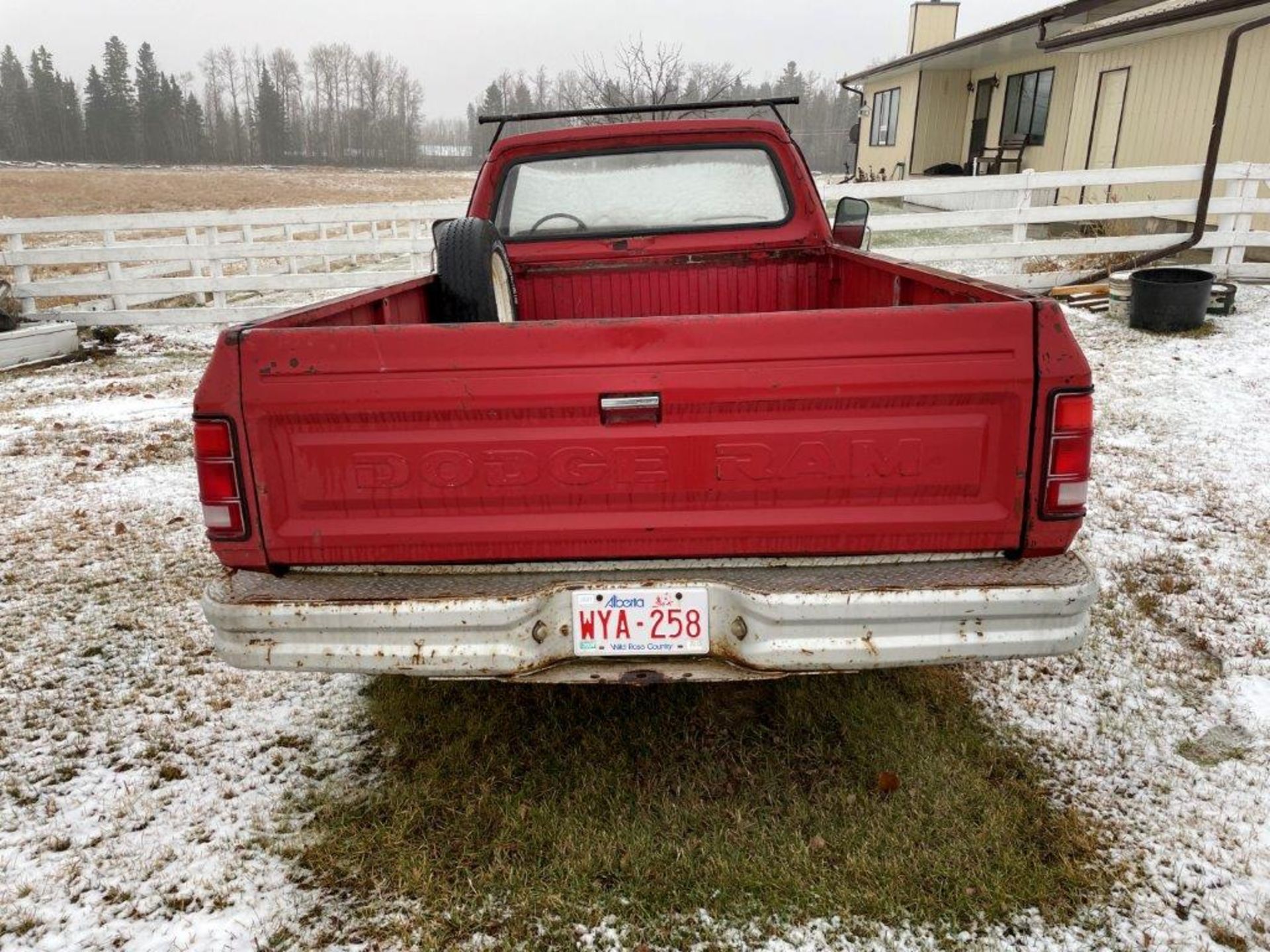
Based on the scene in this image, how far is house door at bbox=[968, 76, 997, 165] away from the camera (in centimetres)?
1959

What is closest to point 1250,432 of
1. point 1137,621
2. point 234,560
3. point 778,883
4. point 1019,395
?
point 1137,621

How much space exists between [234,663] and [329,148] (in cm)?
11146

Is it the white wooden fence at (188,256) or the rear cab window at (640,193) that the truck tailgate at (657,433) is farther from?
the white wooden fence at (188,256)

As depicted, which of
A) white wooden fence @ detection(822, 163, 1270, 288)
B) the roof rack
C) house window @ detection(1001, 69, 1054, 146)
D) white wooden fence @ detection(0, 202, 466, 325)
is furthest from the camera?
house window @ detection(1001, 69, 1054, 146)

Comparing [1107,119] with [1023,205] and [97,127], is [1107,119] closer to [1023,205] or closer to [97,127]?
[1023,205]

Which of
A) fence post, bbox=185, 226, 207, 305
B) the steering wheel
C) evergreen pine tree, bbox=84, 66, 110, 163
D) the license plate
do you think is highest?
evergreen pine tree, bbox=84, 66, 110, 163

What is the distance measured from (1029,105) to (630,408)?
1893 centimetres

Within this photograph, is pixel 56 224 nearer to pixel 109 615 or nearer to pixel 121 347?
pixel 121 347

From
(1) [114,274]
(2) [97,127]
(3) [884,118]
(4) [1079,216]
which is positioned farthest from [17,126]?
(4) [1079,216]

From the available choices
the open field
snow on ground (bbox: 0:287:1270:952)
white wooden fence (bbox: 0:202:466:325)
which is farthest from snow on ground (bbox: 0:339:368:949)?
the open field

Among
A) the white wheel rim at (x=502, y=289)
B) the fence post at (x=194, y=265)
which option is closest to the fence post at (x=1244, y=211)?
the white wheel rim at (x=502, y=289)

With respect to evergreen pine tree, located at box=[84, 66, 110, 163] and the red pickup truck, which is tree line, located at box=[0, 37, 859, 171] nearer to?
evergreen pine tree, located at box=[84, 66, 110, 163]

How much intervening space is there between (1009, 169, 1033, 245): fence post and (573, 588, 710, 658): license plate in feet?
29.2

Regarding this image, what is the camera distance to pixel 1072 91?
610 inches
